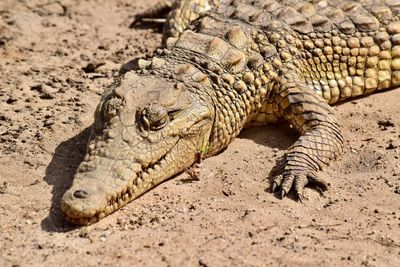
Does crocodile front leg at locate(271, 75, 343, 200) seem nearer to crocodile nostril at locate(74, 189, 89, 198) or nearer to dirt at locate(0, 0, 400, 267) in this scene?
dirt at locate(0, 0, 400, 267)

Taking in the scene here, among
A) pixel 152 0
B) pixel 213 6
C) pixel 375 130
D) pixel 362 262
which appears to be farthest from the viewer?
pixel 152 0

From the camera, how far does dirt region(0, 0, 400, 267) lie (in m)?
4.65

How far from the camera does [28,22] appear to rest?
8.66 m

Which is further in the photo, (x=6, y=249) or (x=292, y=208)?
(x=292, y=208)

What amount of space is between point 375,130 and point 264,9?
171cm

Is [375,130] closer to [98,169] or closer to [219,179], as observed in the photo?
[219,179]

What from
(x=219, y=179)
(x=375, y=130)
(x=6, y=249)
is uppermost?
(x=375, y=130)

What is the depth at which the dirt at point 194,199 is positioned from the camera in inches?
183

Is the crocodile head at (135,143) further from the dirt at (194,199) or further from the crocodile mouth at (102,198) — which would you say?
the dirt at (194,199)

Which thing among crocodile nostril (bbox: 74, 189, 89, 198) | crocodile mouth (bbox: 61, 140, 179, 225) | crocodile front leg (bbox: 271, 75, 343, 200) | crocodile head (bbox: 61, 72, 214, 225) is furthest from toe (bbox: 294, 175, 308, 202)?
crocodile nostril (bbox: 74, 189, 89, 198)

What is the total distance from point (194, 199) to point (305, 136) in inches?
53.2

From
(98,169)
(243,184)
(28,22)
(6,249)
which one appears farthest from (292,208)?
(28,22)

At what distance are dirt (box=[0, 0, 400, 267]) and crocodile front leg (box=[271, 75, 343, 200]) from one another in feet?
0.39

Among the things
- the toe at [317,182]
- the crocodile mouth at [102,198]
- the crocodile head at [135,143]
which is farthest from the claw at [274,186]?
the crocodile mouth at [102,198]
